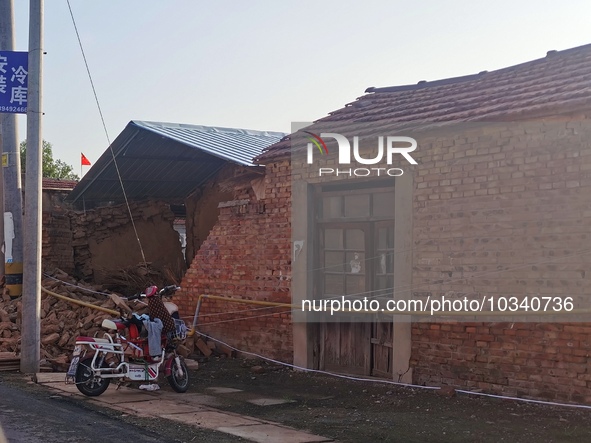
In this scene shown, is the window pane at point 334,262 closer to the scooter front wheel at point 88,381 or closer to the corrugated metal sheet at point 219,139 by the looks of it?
the corrugated metal sheet at point 219,139

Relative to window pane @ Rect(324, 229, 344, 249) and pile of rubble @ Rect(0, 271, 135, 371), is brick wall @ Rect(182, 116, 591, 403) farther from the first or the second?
pile of rubble @ Rect(0, 271, 135, 371)

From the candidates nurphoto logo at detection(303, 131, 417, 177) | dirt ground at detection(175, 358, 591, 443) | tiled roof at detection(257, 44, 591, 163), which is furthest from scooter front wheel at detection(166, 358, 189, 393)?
tiled roof at detection(257, 44, 591, 163)

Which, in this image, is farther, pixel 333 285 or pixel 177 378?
pixel 333 285

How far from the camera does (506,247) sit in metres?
9.19

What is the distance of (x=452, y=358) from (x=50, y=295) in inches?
290

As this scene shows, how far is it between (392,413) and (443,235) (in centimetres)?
227

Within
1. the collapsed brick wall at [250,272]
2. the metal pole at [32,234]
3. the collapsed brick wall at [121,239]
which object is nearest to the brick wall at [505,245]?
the collapsed brick wall at [250,272]

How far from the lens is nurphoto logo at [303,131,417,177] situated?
406 inches

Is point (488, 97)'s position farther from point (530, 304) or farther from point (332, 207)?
point (530, 304)

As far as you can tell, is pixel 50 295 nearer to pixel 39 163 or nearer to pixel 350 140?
pixel 39 163

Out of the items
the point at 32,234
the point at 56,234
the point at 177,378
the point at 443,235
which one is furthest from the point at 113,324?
the point at 56,234

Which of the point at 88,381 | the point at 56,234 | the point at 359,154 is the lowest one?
the point at 88,381

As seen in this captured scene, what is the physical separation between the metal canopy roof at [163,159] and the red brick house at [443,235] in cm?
155

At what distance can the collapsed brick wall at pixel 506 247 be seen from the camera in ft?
27.9
